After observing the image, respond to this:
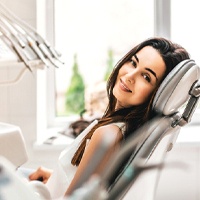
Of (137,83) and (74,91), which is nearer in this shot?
(137,83)

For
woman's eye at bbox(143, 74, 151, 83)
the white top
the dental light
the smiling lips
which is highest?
the dental light

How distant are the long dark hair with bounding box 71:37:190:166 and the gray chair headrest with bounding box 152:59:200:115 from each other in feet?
0.04

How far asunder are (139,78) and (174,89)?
42mm

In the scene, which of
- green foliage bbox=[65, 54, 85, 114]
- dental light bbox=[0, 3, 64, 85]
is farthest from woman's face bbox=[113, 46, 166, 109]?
green foliage bbox=[65, 54, 85, 114]

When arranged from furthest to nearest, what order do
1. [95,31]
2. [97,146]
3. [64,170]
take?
[95,31] → [64,170] → [97,146]

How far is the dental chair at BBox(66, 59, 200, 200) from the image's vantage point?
1.25 ft

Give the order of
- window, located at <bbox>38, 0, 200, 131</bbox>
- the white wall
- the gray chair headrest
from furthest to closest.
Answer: window, located at <bbox>38, 0, 200, 131</bbox>, the white wall, the gray chair headrest

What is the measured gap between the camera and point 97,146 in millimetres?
409

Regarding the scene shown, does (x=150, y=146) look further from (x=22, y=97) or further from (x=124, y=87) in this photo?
(x=22, y=97)

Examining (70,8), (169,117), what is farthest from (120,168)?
(70,8)

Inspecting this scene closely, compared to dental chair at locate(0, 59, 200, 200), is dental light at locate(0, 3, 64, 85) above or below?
above

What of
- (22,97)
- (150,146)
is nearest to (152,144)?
(150,146)

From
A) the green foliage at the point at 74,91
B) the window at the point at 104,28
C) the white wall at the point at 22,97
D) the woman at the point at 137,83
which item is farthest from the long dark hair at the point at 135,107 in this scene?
the window at the point at 104,28

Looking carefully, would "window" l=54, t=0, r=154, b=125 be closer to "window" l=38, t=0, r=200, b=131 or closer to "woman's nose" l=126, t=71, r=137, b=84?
"window" l=38, t=0, r=200, b=131
